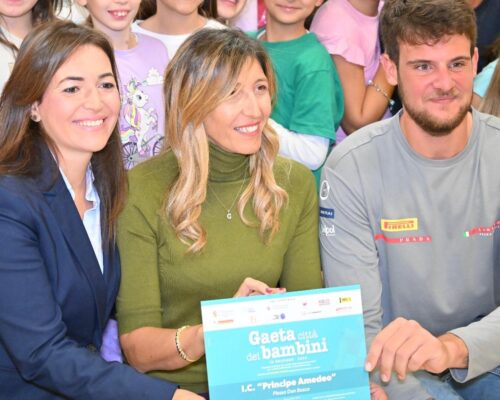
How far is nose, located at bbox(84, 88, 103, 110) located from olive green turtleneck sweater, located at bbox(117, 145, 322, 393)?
0.79 ft

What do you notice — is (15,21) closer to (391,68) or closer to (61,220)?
(61,220)

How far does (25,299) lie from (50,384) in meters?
0.23

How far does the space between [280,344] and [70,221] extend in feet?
2.19

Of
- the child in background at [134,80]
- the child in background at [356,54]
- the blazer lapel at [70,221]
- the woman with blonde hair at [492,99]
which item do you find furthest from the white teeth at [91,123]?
the woman with blonde hair at [492,99]

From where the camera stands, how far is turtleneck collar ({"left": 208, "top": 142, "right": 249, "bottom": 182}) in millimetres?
2391

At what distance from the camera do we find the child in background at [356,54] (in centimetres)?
332

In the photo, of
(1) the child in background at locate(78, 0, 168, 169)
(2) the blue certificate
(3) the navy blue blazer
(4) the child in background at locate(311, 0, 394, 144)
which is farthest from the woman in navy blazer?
(4) the child in background at locate(311, 0, 394, 144)

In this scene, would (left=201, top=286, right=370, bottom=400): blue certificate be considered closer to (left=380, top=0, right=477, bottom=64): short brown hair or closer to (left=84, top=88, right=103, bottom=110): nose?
(left=84, top=88, right=103, bottom=110): nose

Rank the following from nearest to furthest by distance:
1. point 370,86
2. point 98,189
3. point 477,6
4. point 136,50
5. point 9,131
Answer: point 9,131 → point 98,189 → point 136,50 → point 370,86 → point 477,6

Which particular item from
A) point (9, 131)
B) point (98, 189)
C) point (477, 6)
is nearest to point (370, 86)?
point (477, 6)

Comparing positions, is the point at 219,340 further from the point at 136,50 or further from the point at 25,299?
the point at 136,50

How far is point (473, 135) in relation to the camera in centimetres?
240

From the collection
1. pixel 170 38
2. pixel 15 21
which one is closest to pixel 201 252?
pixel 170 38

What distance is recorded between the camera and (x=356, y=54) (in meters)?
3.32
